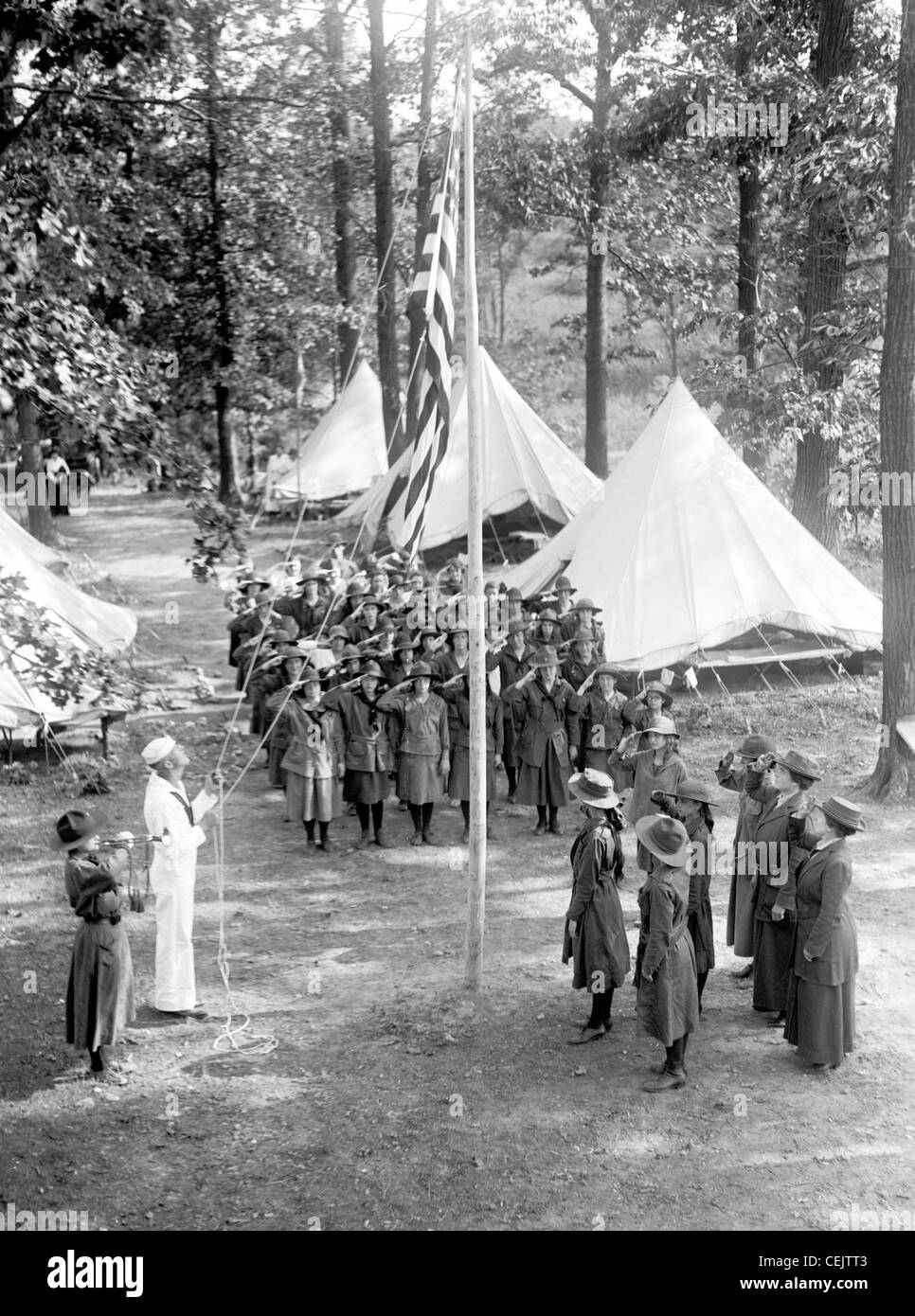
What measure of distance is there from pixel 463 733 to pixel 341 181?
1431 cm

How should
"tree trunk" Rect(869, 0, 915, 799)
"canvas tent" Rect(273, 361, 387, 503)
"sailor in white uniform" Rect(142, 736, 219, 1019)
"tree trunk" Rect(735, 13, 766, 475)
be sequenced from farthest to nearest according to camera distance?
"canvas tent" Rect(273, 361, 387, 503), "tree trunk" Rect(735, 13, 766, 475), "tree trunk" Rect(869, 0, 915, 799), "sailor in white uniform" Rect(142, 736, 219, 1019)

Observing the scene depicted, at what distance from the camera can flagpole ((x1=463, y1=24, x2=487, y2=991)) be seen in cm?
775

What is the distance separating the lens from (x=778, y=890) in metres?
7.73

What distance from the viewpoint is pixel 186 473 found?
21.8ft

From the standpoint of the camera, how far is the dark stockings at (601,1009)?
25.2ft

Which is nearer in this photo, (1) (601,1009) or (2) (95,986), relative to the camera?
(2) (95,986)

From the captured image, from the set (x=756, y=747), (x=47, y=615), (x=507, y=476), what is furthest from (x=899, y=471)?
(x=507, y=476)

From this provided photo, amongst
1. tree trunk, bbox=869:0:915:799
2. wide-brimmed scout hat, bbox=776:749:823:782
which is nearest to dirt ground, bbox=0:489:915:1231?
tree trunk, bbox=869:0:915:799

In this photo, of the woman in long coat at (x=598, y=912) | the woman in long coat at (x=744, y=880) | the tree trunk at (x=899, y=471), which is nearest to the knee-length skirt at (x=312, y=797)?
the woman in long coat at (x=598, y=912)

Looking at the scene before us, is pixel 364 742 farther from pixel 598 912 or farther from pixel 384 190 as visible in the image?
pixel 384 190

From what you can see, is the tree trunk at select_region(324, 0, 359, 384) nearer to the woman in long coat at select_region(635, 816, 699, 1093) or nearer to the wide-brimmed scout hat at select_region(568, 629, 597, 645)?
the wide-brimmed scout hat at select_region(568, 629, 597, 645)

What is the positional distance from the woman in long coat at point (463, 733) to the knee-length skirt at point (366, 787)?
64 centimetres

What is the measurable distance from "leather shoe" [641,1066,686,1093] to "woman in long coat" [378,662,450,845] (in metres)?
4.25
